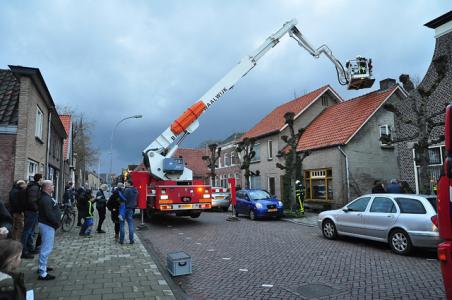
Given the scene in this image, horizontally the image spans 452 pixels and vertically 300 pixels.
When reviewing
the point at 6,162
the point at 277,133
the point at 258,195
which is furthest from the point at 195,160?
the point at 6,162

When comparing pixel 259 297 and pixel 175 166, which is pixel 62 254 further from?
pixel 175 166

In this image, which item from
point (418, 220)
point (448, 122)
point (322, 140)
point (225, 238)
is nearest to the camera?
point (448, 122)

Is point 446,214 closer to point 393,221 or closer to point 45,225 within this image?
point 393,221

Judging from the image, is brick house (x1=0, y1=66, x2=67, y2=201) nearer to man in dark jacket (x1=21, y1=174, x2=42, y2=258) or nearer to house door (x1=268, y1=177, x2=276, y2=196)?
man in dark jacket (x1=21, y1=174, x2=42, y2=258)

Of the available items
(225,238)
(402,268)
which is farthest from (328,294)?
(225,238)

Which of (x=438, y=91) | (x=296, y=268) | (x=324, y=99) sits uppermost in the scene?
(x=324, y=99)

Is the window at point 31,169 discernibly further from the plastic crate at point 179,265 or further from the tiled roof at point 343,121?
the tiled roof at point 343,121

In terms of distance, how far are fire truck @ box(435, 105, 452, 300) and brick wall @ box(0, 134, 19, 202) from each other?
1167 cm

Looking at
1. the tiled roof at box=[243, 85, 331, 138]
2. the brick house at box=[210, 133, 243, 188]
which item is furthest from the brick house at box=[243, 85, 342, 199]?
the brick house at box=[210, 133, 243, 188]

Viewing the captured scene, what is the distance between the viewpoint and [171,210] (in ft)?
45.0

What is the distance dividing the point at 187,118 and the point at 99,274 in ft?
29.5

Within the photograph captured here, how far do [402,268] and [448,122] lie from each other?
4308 mm

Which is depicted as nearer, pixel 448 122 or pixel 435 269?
pixel 448 122

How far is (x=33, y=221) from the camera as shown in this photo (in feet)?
27.5
